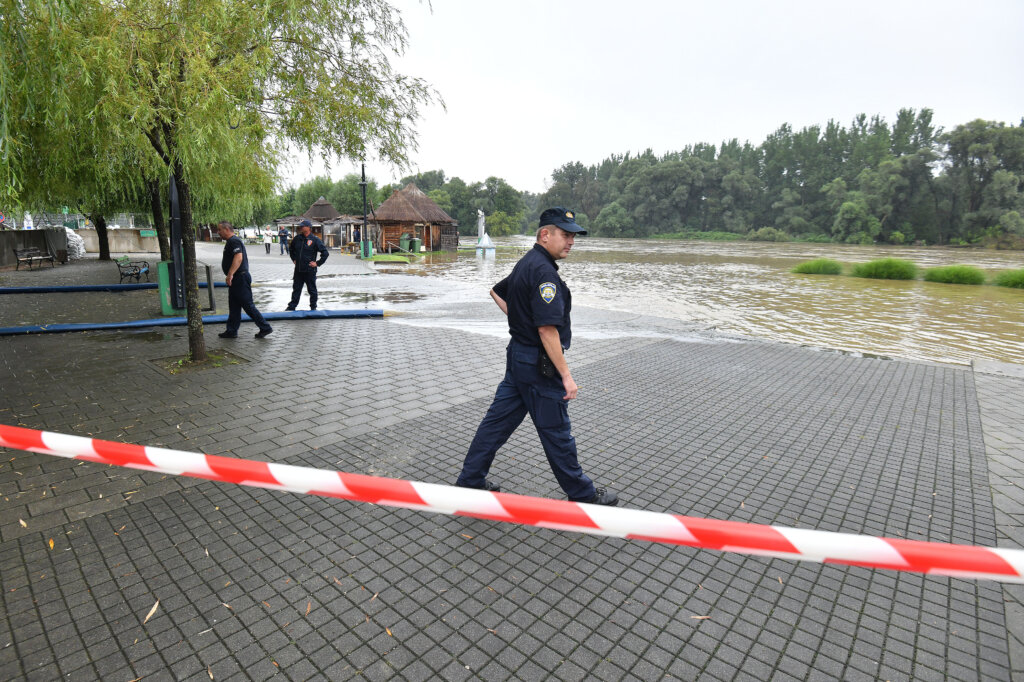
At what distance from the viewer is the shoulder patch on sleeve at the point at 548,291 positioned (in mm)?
3371

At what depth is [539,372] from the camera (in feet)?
11.6

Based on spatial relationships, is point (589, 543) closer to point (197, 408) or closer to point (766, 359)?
point (197, 408)

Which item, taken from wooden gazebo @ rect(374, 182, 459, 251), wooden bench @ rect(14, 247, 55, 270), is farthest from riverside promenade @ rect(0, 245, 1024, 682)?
wooden gazebo @ rect(374, 182, 459, 251)

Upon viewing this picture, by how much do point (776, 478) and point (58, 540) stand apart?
5.02 m

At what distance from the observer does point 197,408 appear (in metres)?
5.46

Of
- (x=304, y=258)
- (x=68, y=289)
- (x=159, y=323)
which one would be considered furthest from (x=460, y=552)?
(x=68, y=289)

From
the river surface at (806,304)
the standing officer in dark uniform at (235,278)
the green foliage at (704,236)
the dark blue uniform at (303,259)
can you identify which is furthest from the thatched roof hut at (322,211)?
the green foliage at (704,236)

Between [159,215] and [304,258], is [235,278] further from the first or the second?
[159,215]

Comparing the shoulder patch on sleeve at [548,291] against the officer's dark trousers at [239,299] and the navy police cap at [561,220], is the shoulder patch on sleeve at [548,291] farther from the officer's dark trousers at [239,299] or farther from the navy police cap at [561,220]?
the officer's dark trousers at [239,299]

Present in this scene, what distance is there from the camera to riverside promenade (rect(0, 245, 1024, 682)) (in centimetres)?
251

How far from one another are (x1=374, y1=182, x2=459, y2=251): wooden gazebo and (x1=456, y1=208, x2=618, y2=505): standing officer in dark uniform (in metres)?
38.7

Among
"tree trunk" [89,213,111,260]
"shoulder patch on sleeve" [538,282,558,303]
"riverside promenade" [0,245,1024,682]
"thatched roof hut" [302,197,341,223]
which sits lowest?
"riverside promenade" [0,245,1024,682]

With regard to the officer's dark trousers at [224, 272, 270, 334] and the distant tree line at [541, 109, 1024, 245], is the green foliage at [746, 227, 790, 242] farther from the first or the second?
the officer's dark trousers at [224, 272, 270, 334]

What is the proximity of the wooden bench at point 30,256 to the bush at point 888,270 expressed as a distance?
35.6m
